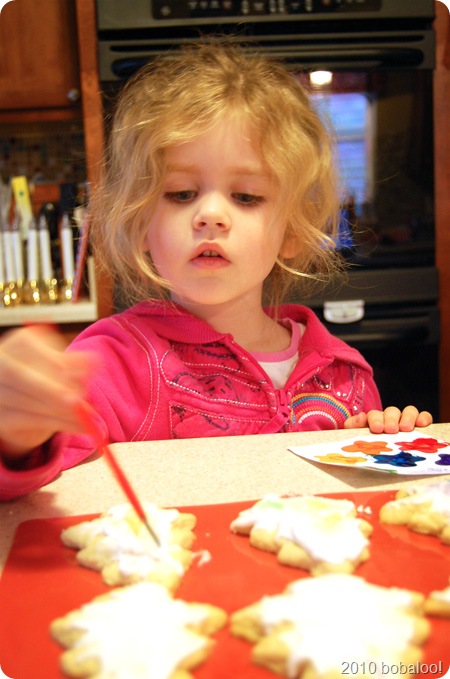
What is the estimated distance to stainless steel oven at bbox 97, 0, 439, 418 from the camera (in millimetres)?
2010

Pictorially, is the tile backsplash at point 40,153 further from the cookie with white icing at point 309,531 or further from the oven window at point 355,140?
the cookie with white icing at point 309,531

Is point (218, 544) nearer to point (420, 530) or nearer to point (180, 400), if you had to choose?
point (420, 530)

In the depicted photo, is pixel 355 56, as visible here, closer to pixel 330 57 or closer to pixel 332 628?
pixel 330 57

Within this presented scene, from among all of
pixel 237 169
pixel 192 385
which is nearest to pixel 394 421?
pixel 192 385

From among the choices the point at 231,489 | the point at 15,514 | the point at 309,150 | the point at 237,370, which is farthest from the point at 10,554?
the point at 309,150

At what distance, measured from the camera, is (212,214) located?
996 mm

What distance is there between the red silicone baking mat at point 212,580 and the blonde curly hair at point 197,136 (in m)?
0.54

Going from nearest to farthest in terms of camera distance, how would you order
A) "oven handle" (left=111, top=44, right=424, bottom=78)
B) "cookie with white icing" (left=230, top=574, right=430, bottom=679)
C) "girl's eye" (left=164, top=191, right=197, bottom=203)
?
1. "cookie with white icing" (left=230, top=574, right=430, bottom=679)
2. "girl's eye" (left=164, top=191, right=197, bottom=203)
3. "oven handle" (left=111, top=44, right=424, bottom=78)

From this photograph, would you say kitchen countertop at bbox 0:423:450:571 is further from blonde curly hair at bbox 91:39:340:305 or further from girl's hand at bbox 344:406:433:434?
blonde curly hair at bbox 91:39:340:305

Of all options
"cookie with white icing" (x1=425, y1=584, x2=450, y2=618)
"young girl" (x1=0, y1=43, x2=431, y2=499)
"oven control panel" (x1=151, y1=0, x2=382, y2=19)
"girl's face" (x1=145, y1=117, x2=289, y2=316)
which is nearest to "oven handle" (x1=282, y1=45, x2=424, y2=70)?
"oven control panel" (x1=151, y1=0, x2=382, y2=19)

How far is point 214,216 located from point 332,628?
656 millimetres

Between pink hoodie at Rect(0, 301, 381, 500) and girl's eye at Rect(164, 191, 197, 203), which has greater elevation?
girl's eye at Rect(164, 191, 197, 203)

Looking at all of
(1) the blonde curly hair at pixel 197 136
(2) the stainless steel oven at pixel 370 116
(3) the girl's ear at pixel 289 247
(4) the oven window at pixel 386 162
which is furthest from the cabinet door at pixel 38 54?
(3) the girl's ear at pixel 289 247

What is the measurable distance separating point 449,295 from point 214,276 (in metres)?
1.33
